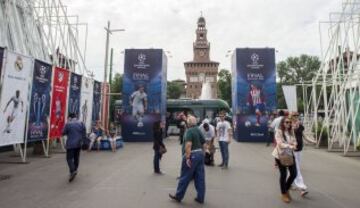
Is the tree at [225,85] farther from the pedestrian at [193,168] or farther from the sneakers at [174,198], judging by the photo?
the sneakers at [174,198]

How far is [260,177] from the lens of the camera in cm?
911

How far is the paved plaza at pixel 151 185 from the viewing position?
6.37 meters

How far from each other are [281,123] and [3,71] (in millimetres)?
8506

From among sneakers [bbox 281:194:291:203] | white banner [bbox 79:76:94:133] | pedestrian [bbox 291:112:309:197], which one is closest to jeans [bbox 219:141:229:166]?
pedestrian [bbox 291:112:309:197]

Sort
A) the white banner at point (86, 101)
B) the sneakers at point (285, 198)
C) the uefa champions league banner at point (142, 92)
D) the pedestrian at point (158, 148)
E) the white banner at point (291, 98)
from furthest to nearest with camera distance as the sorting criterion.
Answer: the white banner at point (291, 98) → the uefa champions league banner at point (142, 92) → the white banner at point (86, 101) → the pedestrian at point (158, 148) → the sneakers at point (285, 198)

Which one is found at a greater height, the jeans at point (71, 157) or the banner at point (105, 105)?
the banner at point (105, 105)

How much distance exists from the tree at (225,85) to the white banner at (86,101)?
60.4m

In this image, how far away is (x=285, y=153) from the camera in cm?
653

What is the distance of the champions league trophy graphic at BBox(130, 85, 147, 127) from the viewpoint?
22594 mm

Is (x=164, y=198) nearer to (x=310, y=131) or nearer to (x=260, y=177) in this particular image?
(x=260, y=177)

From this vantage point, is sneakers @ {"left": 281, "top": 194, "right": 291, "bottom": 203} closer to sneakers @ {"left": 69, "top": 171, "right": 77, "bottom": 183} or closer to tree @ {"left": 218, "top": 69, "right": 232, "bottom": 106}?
sneakers @ {"left": 69, "top": 171, "right": 77, "bottom": 183}

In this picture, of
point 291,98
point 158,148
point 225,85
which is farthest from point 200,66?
point 158,148

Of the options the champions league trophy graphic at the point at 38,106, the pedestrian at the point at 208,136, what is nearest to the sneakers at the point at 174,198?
the pedestrian at the point at 208,136

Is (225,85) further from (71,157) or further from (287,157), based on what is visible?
(287,157)
